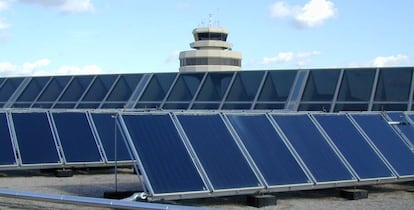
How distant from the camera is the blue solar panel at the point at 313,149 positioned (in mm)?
11508

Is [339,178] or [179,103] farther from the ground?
[179,103]

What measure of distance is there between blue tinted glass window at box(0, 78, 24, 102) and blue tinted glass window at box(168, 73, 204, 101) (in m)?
10.7

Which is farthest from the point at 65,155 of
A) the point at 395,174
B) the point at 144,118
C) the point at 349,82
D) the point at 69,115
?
the point at 349,82

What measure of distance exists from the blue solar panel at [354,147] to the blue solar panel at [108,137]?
5.56 metres

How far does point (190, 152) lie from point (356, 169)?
3644 millimetres

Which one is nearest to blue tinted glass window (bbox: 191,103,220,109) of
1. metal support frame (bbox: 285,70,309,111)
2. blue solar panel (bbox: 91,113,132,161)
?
metal support frame (bbox: 285,70,309,111)

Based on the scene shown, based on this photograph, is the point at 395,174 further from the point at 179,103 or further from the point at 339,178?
the point at 179,103

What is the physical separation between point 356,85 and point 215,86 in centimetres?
612

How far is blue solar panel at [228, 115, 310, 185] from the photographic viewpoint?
36.0 feet

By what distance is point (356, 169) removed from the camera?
39.1 ft

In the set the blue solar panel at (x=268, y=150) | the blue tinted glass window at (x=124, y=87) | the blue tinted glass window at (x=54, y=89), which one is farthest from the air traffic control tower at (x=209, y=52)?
the blue solar panel at (x=268, y=150)

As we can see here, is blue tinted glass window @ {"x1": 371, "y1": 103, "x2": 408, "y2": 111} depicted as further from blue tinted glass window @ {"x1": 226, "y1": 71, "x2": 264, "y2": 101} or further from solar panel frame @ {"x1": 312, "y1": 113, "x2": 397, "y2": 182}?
solar panel frame @ {"x1": 312, "y1": 113, "x2": 397, "y2": 182}

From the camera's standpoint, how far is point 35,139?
48.9 feet

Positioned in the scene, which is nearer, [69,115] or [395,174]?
[395,174]
